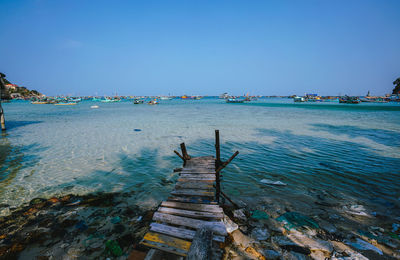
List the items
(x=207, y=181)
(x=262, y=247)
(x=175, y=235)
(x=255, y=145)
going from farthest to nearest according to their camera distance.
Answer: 1. (x=255, y=145)
2. (x=207, y=181)
3. (x=262, y=247)
4. (x=175, y=235)

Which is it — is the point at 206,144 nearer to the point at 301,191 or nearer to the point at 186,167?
the point at 186,167

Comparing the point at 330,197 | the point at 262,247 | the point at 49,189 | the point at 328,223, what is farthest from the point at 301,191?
the point at 49,189

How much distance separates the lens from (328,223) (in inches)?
219

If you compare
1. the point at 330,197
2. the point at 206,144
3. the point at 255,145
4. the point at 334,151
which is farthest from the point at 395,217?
the point at 206,144

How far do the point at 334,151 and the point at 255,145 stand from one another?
5.86 meters

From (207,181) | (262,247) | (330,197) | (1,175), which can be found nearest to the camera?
(262,247)

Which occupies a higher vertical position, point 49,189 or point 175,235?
point 175,235

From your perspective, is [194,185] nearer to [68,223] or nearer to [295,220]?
[295,220]

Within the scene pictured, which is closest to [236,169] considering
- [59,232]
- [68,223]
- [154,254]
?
[154,254]

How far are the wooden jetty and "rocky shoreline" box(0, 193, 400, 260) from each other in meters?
0.55

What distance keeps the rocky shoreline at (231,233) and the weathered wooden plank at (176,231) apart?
0.55 meters

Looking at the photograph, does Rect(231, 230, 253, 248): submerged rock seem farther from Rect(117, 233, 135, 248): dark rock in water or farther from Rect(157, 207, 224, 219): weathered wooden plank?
Rect(117, 233, 135, 248): dark rock in water

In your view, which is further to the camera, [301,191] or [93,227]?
[301,191]

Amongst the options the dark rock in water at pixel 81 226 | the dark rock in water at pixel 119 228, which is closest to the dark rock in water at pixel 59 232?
the dark rock in water at pixel 81 226
